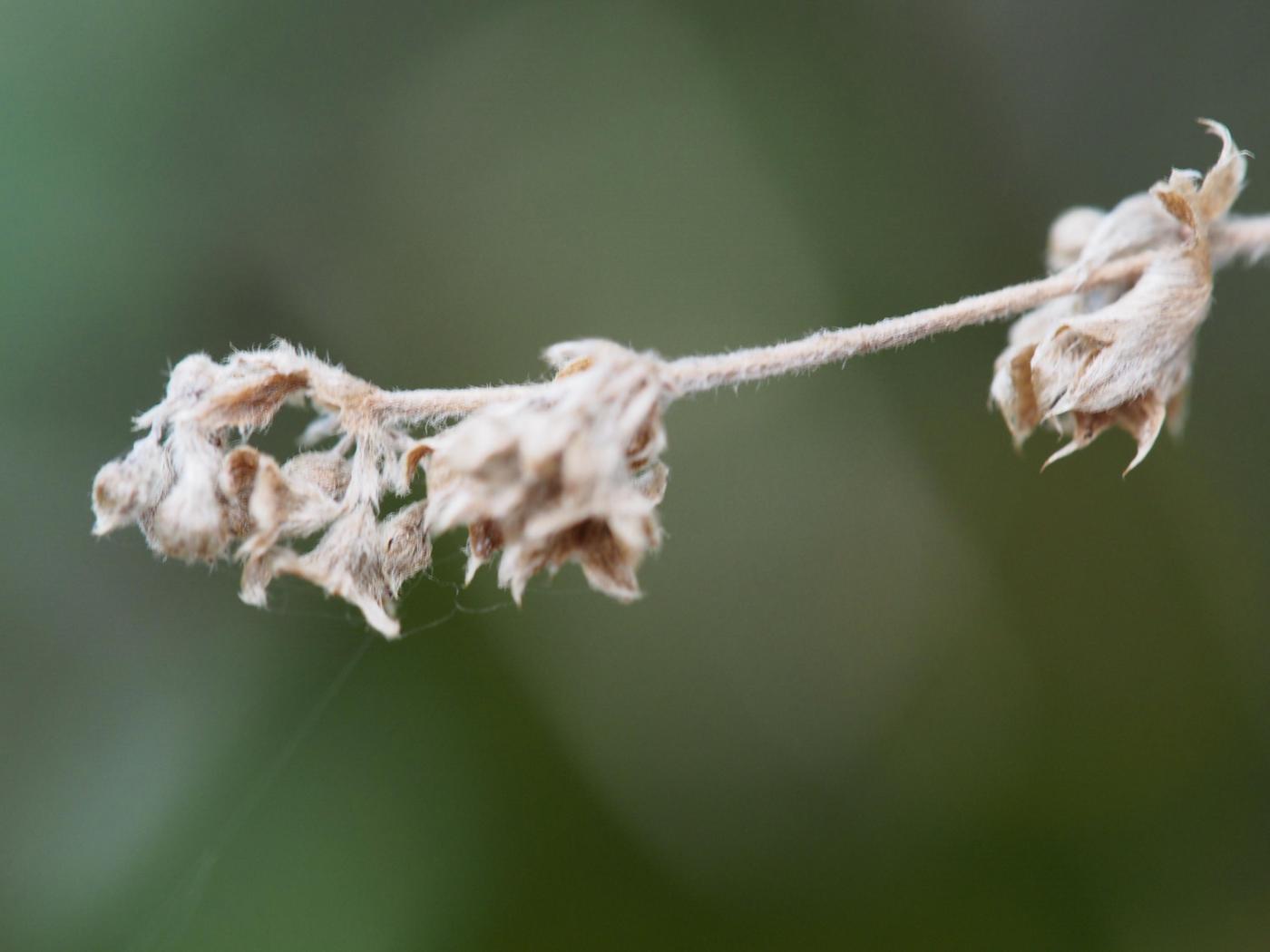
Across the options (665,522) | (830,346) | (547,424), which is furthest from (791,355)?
(665,522)

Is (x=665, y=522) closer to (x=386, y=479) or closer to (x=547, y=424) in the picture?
(x=386, y=479)

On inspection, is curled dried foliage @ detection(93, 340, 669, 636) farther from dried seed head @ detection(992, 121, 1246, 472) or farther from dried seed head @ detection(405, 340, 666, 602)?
dried seed head @ detection(992, 121, 1246, 472)

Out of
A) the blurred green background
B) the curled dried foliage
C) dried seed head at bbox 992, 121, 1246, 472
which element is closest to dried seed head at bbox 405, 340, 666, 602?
the curled dried foliage

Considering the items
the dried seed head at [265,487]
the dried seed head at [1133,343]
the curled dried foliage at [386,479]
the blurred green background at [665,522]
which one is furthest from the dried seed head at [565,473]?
the blurred green background at [665,522]

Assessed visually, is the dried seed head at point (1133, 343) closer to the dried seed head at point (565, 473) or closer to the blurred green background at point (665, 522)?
the dried seed head at point (565, 473)

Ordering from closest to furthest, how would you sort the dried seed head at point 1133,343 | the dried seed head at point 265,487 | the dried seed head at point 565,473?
the dried seed head at point 565,473
the dried seed head at point 265,487
the dried seed head at point 1133,343

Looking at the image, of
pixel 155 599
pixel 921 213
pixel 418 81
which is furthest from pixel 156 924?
pixel 921 213
